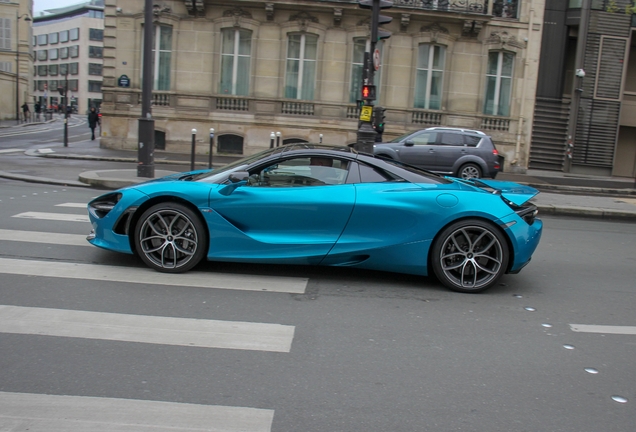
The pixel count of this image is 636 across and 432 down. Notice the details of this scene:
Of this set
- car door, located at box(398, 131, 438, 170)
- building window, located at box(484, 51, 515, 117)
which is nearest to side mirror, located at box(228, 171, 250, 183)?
car door, located at box(398, 131, 438, 170)

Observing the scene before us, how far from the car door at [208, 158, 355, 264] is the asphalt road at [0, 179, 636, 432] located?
29 cm

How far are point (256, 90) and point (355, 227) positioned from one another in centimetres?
1955

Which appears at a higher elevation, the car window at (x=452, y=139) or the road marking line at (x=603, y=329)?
the car window at (x=452, y=139)

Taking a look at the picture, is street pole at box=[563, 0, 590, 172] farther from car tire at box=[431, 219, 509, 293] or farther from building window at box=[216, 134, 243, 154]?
car tire at box=[431, 219, 509, 293]

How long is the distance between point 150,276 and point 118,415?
2666mm

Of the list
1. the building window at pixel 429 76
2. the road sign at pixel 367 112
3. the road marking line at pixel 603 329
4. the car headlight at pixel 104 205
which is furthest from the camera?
the building window at pixel 429 76

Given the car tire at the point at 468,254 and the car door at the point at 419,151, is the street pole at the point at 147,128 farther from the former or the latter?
the car tire at the point at 468,254

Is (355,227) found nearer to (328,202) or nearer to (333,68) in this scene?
(328,202)

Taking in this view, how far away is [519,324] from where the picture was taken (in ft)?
16.9

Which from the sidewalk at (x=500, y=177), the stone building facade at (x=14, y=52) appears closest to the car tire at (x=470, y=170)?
the sidewalk at (x=500, y=177)

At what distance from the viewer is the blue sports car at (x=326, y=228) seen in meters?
5.91

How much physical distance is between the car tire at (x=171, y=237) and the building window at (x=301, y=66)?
64.2ft

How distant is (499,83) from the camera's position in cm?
2503

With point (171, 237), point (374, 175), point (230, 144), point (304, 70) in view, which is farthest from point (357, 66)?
point (171, 237)
